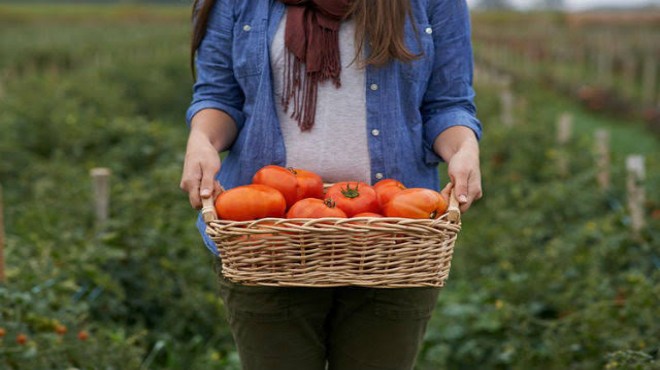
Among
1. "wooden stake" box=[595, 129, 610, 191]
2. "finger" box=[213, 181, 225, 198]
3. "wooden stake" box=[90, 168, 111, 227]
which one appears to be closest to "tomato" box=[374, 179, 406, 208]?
"finger" box=[213, 181, 225, 198]

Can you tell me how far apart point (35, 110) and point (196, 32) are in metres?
6.06

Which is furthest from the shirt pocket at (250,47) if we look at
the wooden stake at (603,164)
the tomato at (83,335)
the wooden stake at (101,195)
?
the wooden stake at (603,164)

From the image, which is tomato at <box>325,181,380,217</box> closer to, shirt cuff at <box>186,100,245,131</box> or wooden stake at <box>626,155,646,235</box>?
shirt cuff at <box>186,100,245,131</box>

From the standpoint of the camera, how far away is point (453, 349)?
4.44 m

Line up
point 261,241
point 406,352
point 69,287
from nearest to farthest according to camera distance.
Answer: point 261,241 → point 406,352 → point 69,287

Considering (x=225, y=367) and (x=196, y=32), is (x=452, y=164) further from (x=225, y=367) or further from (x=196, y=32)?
(x=225, y=367)

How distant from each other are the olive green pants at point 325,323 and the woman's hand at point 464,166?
0.25 metres

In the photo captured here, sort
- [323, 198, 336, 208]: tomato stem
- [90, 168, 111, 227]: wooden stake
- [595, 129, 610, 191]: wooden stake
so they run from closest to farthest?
[323, 198, 336, 208]: tomato stem < [90, 168, 111, 227]: wooden stake < [595, 129, 610, 191]: wooden stake

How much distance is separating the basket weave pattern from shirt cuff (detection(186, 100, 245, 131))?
1.33ft

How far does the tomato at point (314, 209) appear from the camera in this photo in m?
1.82

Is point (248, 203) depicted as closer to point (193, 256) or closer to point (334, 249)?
point (334, 249)

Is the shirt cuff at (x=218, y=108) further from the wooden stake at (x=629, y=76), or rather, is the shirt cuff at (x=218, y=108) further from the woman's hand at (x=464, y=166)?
the wooden stake at (x=629, y=76)

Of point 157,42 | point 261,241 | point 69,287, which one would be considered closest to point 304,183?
point 261,241

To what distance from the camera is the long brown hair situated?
198 centimetres
